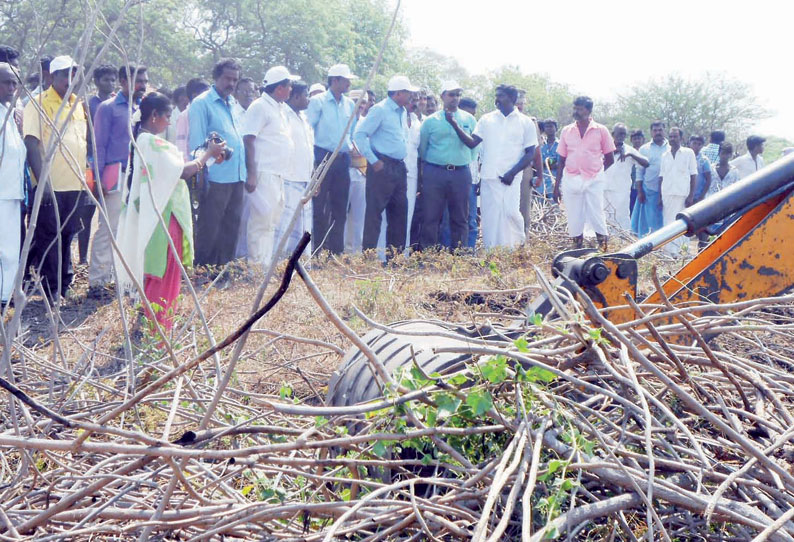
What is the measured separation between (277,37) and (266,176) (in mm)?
22156

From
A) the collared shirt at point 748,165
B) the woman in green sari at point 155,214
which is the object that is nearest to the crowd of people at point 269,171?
the woman in green sari at point 155,214

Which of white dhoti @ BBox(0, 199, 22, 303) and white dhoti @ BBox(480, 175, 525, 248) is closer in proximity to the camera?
white dhoti @ BBox(0, 199, 22, 303)

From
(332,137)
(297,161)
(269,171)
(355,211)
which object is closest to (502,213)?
(355,211)

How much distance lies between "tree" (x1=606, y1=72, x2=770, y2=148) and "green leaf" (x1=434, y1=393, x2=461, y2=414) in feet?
89.5

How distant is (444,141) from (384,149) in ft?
2.31

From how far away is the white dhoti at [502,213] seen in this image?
9414mm

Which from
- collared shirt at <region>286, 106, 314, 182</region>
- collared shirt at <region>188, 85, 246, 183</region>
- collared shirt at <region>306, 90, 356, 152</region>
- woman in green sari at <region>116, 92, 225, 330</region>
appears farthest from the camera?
collared shirt at <region>306, 90, 356, 152</region>

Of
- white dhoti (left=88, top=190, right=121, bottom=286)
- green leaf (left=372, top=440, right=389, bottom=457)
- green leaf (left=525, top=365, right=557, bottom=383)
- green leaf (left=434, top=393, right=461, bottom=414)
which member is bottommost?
white dhoti (left=88, top=190, right=121, bottom=286)

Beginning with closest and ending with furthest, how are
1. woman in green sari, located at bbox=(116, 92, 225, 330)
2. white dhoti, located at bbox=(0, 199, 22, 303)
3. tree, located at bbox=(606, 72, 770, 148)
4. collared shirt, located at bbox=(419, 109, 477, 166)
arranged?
1. woman in green sari, located at bbox=(116, 92, 225, 330)
2. white dhoti, located at bbox=(0, 199, 22, 303)
3. collared shirt, located at bbox=(419, 109, 477, 166)
4. tree, located at bbox=(606, 72, 770, 148)

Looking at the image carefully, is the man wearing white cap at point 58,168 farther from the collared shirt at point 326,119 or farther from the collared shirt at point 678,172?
the collared shirt at point 678,172

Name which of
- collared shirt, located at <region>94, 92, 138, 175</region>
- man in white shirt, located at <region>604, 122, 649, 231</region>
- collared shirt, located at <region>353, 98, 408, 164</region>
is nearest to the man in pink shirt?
collared shirt, located at <region>353, 98, 408, 164</region>

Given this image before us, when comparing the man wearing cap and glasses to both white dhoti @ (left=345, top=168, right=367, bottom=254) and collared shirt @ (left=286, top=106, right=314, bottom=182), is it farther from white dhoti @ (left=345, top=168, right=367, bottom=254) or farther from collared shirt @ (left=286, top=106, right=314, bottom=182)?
collared shirt @ (left=286, top=106, right=314, bottom=182)

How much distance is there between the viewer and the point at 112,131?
673 cm

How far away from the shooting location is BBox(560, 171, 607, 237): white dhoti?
31.2 feet
